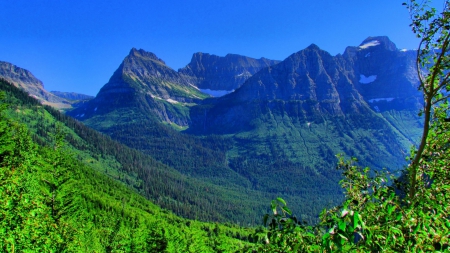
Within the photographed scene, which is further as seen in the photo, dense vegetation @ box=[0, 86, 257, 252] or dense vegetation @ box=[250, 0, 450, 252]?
dense vegetation @ box=[0, 86, 257, 252]

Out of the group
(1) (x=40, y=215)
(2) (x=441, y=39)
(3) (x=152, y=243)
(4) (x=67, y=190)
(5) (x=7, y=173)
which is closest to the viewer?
(2) (x=441, y=39)

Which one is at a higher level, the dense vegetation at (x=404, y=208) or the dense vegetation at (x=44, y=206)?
the dense vegetation at (x=404, y=208)

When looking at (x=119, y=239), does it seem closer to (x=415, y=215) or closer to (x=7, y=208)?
(x=7, y=208)

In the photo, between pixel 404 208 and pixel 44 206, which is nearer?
pixel 404 208

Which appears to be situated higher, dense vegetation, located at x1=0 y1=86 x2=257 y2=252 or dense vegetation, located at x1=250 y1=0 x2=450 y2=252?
dense vegetation, located at x1=250 y1=0 x2=450 y2=252

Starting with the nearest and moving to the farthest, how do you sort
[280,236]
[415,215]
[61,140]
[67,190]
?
[280,236] < [415,215] < [67,190] < [61,140]

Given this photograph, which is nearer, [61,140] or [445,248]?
[445,248]

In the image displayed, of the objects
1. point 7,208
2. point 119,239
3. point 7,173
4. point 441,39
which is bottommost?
point 119,239

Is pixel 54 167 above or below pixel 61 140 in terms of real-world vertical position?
below

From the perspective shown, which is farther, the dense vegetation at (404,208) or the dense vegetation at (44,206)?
the dense vegetation at (44,206)

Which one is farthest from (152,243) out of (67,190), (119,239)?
(67,190)

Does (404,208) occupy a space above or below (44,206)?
above

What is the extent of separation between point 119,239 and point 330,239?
199ft

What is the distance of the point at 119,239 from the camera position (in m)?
57.5
